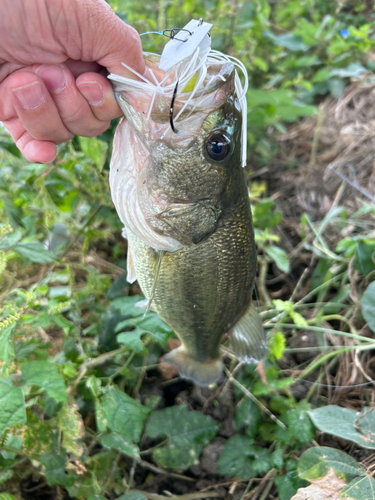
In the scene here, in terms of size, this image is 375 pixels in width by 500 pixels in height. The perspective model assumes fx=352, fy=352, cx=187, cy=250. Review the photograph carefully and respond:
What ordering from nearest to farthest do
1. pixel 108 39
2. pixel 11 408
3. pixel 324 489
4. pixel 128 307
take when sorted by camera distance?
pixel 108 39, pixel 11 408, pixel 324 489, pixel 128 307

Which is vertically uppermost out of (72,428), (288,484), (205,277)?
(205,277)

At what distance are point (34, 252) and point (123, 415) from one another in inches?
33.9

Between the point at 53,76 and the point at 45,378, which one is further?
the point at 45,378

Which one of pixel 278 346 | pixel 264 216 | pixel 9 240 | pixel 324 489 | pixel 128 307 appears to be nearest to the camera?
pixel 324 489

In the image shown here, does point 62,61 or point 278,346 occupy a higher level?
point 62,61

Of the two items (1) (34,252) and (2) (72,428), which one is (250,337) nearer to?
(2) (72,428)

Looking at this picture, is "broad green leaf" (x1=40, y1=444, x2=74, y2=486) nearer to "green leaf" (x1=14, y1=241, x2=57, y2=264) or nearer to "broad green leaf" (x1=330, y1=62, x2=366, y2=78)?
"green leaf" (x1=14, y1=241, x2=57, y2=264)

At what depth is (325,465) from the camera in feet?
5.08

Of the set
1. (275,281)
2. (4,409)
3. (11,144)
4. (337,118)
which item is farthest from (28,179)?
(337,118)

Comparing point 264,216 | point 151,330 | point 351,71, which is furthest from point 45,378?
point 351,71

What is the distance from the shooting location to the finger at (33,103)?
120cm

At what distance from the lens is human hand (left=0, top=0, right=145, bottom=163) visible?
3.55 ft

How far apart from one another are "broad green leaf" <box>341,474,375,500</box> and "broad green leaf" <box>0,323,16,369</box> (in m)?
1.39

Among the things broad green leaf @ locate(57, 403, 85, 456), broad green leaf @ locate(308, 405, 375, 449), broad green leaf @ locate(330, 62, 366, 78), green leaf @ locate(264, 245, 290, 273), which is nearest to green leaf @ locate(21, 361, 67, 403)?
broad green leaf @ locate(57, 403, 85, 456)
